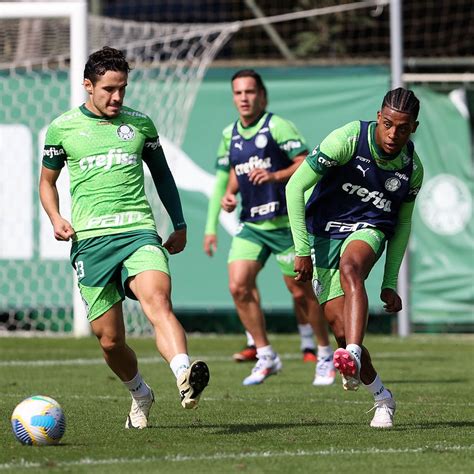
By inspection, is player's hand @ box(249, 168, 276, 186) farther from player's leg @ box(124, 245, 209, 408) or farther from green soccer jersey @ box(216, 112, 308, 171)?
player's leg @ box(124, 245, 209, 408)

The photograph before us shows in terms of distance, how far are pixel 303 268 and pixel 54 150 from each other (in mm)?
1608

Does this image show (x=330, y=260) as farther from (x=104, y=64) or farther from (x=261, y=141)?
(x=261, y=141)

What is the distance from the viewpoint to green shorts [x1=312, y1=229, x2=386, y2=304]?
7602 mm

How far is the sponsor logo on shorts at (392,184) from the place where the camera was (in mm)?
7523

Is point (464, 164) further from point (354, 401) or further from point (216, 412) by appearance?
point (216, 412)

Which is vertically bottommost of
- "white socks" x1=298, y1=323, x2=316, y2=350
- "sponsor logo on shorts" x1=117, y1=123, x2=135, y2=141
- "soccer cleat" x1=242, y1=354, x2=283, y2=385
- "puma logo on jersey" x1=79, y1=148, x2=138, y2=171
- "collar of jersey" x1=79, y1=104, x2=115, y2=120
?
"white socks" x1=298, y1=323, x2=316, y2=350

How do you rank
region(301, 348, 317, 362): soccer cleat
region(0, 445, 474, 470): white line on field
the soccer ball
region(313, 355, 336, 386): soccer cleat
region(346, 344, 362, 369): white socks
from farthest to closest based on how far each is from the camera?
region(301, 348, 317, 362): soccer cleat, region(313, 355, 336, 386): soccer cleat, region(346, 344, 362, 369): white socks, the soccer ball, region(0, 445, 474, 470): white line on field

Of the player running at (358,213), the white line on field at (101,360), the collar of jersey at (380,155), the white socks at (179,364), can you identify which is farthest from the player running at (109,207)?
the white line on field at (101,360)

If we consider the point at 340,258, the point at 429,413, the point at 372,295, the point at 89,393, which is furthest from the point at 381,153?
the point at 372,295

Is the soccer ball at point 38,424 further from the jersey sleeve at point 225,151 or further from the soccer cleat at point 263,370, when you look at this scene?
the jersey sleeve at point 225,151

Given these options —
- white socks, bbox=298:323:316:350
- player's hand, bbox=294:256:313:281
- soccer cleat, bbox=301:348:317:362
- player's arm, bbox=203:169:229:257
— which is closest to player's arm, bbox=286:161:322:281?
player's hand, bbox=294:256:313:281

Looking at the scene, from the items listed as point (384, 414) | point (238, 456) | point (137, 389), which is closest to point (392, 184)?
point (384, 414)

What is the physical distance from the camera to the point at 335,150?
739 centimetres

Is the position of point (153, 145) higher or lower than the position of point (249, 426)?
higher
